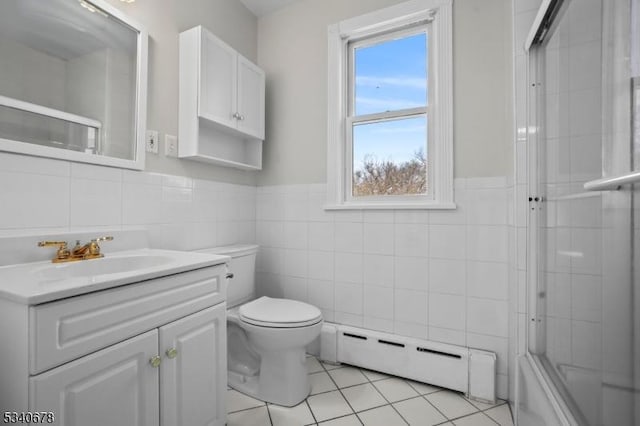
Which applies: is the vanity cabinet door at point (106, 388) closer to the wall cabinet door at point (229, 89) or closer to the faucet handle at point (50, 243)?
the faucet handle at point (50, 243)

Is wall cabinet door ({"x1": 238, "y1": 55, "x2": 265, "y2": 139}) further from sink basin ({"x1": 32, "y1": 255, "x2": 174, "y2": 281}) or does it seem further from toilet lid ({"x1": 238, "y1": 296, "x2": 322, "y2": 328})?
toilet lid ({"x1": 238, "y1": 296, "x2": 322, "y2": 328})

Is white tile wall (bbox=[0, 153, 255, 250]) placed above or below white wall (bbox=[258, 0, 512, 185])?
below

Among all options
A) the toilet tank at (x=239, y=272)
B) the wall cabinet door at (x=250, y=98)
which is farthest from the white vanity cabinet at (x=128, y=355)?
the wall cabinet door at (x=250, y=98)

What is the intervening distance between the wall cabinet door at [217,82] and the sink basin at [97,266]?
0.85 metres

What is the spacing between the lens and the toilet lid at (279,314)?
1486mm

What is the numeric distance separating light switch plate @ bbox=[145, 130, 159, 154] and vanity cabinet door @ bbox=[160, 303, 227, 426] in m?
0.91

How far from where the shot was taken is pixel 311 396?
1.61 metres

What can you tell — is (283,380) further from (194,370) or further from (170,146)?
(170,146)

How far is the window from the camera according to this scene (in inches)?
70.0

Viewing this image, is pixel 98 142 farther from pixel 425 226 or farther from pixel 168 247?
pixel 425 226

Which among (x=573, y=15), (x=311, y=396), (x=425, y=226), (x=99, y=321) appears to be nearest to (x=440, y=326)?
(x=425, y=226)

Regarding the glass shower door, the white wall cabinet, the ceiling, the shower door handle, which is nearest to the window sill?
the glass shower door

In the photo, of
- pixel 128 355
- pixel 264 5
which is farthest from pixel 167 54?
pixel 128 355

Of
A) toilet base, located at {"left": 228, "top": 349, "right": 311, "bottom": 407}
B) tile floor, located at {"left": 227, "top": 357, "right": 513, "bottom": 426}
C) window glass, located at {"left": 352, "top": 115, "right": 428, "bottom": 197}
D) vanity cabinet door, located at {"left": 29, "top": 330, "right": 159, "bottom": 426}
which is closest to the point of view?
vanity cabinet door, located at {"left": 29, "top": 330, "right": 159, "bottom": 426}
